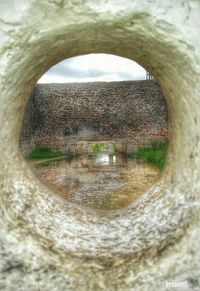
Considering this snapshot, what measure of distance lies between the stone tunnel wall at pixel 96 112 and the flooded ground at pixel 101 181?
6008 millimetres

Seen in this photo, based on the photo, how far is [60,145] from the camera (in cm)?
1978

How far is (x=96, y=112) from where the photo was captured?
69.9 ft

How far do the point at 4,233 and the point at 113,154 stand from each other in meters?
16.0

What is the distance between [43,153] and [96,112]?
3842 millimetres

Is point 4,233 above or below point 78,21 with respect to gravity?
below

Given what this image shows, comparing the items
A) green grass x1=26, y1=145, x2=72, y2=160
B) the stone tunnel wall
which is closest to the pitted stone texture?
green grass x1=26, y1=145, x2=72, y2=160

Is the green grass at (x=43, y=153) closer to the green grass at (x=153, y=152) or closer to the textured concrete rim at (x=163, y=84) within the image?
the green grass at (x=153, y=152)

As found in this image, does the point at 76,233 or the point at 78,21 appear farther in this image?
the point at 76,233

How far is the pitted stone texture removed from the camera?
218cm

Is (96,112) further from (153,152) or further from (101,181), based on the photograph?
(101,181)

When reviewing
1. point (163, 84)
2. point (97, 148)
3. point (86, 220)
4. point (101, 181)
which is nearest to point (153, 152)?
point (97, 148)

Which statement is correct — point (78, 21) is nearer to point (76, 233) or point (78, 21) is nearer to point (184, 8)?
point (184, 8)

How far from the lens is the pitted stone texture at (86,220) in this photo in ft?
7.16

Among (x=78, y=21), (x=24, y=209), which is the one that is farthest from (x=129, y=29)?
(x=24, y=209)
